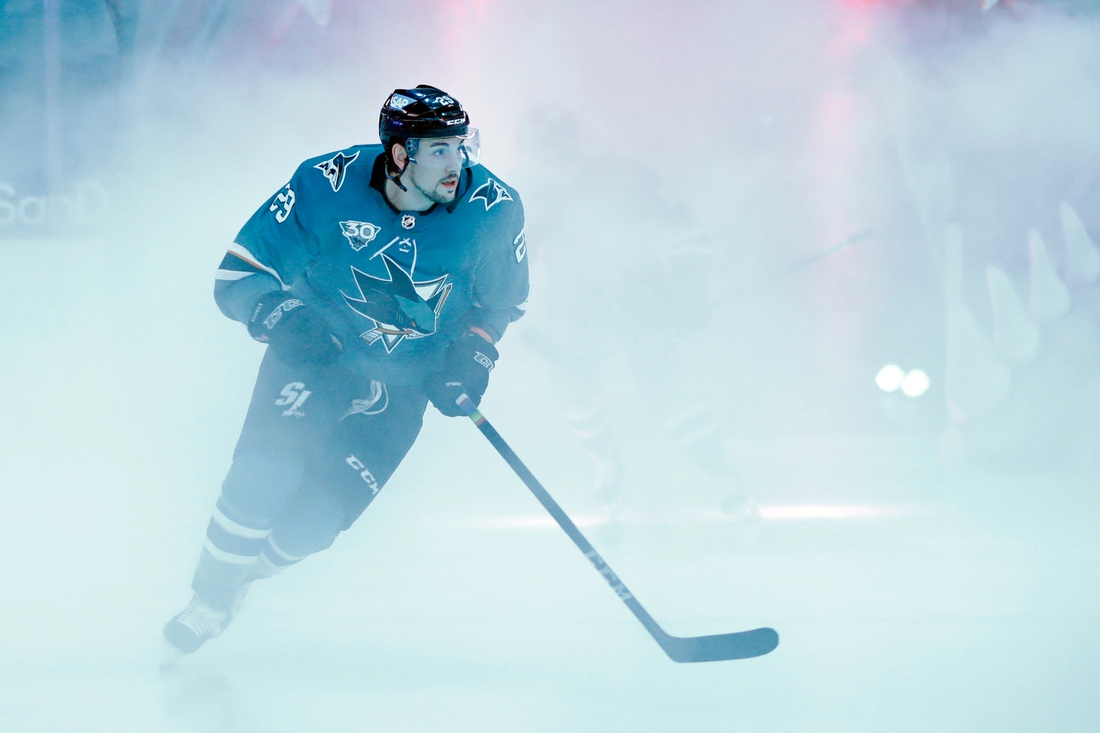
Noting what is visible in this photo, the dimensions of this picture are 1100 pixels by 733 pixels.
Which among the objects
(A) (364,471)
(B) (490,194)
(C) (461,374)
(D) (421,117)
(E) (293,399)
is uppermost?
(D) (421,117)

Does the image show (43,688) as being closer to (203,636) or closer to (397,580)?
(203,636)

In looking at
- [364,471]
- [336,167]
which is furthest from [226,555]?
[336,167]

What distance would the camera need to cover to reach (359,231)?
70.6 inches

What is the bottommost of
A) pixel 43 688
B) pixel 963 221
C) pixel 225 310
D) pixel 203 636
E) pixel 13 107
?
pixel 43 688

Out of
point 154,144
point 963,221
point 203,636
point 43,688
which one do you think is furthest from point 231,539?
point 963,221

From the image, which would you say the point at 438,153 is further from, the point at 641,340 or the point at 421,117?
the point at 641,340

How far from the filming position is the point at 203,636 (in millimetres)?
1854

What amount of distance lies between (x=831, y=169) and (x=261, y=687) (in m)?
3.41

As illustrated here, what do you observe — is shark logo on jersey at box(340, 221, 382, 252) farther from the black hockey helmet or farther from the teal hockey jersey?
the black hockey helmet

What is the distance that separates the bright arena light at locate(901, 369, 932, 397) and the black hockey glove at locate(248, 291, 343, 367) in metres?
3.41

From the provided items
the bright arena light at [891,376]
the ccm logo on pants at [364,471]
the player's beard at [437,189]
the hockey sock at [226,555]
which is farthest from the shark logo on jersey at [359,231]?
the bright arena light at [891,376]

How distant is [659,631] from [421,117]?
126 cm

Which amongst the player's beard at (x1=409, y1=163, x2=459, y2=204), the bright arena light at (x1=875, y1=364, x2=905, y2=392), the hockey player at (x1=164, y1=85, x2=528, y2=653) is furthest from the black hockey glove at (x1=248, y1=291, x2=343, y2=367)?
the bright arena light at (x1=875, y1=364, x2=905, y2=392)

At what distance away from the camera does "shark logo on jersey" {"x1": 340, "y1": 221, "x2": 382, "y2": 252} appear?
1.79 metres
